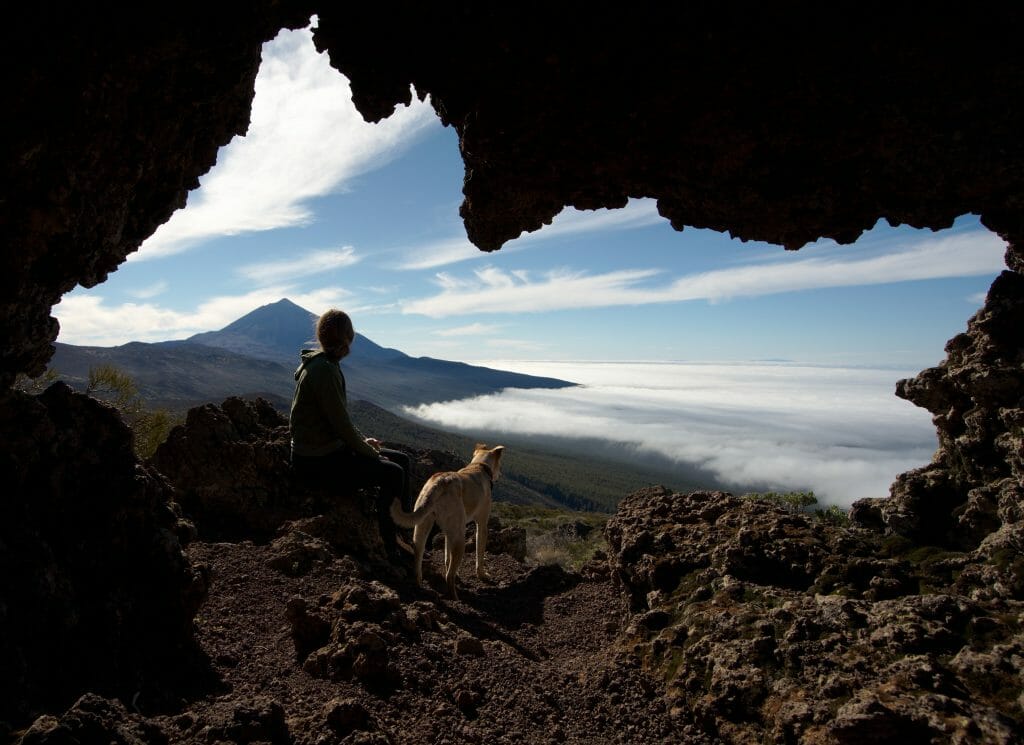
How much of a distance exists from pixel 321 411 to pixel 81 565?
313 centimetres

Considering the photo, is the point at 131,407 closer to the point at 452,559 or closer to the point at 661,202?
the point at 452,559

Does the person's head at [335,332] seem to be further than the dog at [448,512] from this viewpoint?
No

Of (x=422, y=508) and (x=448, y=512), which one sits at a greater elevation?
(x=422, y=508)

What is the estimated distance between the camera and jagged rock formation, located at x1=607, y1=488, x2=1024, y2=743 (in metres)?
3.59

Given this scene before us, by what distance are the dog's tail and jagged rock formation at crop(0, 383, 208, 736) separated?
8.27 feet

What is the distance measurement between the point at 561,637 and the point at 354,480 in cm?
336

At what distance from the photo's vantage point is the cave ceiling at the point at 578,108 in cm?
471

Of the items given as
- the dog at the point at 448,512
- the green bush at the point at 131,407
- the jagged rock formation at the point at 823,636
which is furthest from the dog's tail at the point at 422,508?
the green bush at the point at 131,407

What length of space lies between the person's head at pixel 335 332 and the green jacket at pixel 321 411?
0.44 ft

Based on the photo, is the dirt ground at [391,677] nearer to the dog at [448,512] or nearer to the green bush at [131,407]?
the dog at [448,512]

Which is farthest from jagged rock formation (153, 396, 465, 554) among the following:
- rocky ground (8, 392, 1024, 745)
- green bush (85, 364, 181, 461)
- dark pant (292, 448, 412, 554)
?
green bush (85, 364, 181, 461)

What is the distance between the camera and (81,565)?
4590 mm

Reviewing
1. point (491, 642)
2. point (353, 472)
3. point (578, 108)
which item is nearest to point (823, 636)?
point (491, 642)

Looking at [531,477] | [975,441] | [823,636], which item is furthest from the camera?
[531,477]
